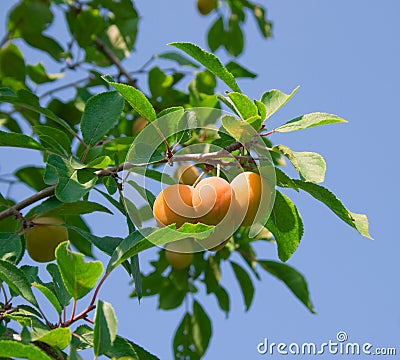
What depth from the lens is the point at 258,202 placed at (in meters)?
0.90

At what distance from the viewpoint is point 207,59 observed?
0.93m

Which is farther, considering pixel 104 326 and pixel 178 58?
pixel 178 58

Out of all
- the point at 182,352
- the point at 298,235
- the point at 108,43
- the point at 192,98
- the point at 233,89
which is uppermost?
the point at 108,43

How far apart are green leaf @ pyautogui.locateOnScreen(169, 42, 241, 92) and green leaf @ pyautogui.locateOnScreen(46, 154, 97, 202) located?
250 mm

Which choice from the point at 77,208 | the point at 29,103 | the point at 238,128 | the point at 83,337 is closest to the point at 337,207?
the point at 238,128

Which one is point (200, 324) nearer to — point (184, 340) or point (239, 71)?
point (184, 340)

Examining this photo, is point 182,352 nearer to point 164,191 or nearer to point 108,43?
point 108,43

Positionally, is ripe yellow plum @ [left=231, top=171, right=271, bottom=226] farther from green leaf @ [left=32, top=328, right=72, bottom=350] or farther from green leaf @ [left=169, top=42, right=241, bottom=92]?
green leaf @ [left=32, top=328, right=72, bottom=350]

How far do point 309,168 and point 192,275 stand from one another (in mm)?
1213

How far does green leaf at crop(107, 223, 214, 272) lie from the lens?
76cm

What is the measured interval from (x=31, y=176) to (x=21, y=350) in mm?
1144

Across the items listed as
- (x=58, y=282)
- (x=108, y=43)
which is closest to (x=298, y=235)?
(x=58, y=282)

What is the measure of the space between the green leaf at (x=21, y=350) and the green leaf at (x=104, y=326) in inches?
2.4

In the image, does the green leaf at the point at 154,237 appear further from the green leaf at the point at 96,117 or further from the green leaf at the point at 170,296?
the green leaf at the point at 170,296
